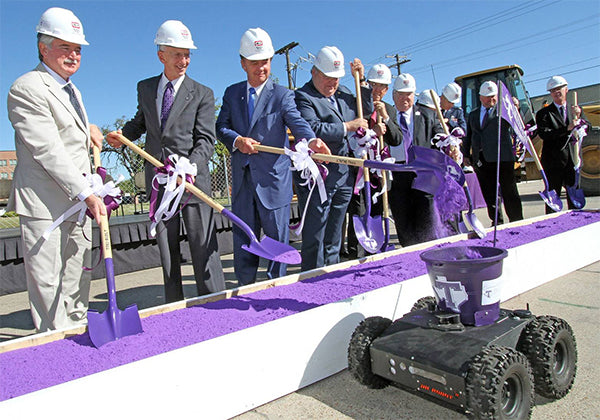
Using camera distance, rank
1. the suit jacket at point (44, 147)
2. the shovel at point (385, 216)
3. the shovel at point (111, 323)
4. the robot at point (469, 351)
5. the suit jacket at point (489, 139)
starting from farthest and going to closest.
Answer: the suit jacket at point (489, 139) < the shovel at point (385, 216) < the suit jacket at point (44, 147) < the shovel at point (111, 323) < the robot at point (469, 351)

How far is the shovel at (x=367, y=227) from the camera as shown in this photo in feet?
11.7

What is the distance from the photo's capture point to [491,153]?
18.0ft

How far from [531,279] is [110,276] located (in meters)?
2.97

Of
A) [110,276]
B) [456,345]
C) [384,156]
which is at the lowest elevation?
[456,345]

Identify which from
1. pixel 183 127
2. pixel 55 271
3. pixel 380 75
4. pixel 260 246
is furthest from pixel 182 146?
pixel 380 75

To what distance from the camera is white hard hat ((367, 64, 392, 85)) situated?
4.28 metres

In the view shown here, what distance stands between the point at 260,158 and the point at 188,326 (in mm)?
1457

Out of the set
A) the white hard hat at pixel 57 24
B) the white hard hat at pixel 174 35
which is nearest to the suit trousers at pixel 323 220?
the white hard hat at pixel 174 35

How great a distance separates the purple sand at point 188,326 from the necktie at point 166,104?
129 cm

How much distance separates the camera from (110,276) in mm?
2197

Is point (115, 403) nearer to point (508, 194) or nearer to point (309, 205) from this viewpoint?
point (309, 205)

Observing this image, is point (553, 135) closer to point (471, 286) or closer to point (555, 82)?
point (555, 82)

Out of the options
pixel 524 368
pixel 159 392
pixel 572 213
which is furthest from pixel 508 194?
pixel 159 392

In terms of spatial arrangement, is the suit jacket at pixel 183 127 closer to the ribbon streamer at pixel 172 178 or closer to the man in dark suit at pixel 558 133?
the ribbon streamer at pixel 172 178
